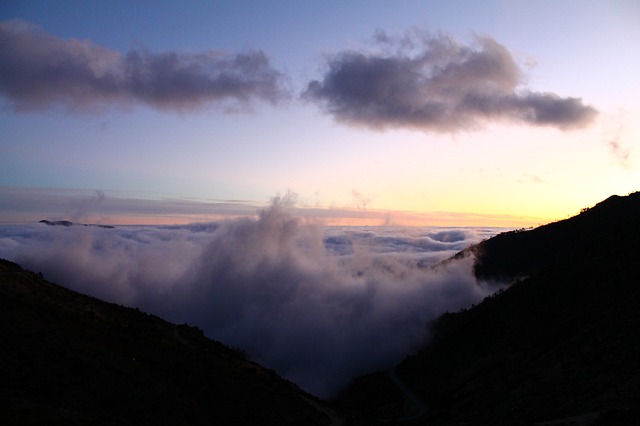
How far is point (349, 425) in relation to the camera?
55.2m

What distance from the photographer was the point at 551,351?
6009 centimetres

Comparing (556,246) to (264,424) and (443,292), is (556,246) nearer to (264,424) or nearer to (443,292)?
(443,292)

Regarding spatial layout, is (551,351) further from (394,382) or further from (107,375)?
(107,375)

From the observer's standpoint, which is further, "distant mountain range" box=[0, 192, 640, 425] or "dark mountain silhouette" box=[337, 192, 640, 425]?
"dark mountain silhouette" box=[337, 192, 640, 425]

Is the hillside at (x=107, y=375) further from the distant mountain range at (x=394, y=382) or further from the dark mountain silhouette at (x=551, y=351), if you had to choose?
the dark mountain silhouette at (x=551, y=351)

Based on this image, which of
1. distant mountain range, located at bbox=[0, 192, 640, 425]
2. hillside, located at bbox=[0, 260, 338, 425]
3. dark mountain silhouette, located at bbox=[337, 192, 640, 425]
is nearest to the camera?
hillside, located at bbox=[0, 260, 338, 425]

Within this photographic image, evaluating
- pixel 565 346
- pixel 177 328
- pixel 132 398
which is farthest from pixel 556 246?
pixel 132 398

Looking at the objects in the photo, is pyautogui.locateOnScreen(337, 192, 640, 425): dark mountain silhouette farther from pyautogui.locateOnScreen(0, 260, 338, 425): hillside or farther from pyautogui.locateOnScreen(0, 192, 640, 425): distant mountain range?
pyautogui.locateOnScreen(0, 260, 338, 425): hillside

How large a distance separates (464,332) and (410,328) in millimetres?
59814

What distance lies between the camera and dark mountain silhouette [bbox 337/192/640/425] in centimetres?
4225

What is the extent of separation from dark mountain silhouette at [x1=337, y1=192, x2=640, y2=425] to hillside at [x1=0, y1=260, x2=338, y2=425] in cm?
1760

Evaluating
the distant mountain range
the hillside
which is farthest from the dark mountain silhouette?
the hillside

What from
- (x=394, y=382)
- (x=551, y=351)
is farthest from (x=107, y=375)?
(x=394, y=382)

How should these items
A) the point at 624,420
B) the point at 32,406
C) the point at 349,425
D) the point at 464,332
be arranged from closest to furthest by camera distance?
the point at 624,420 < the point at 32,406 < the point at 349,425 < the point at 464,332
